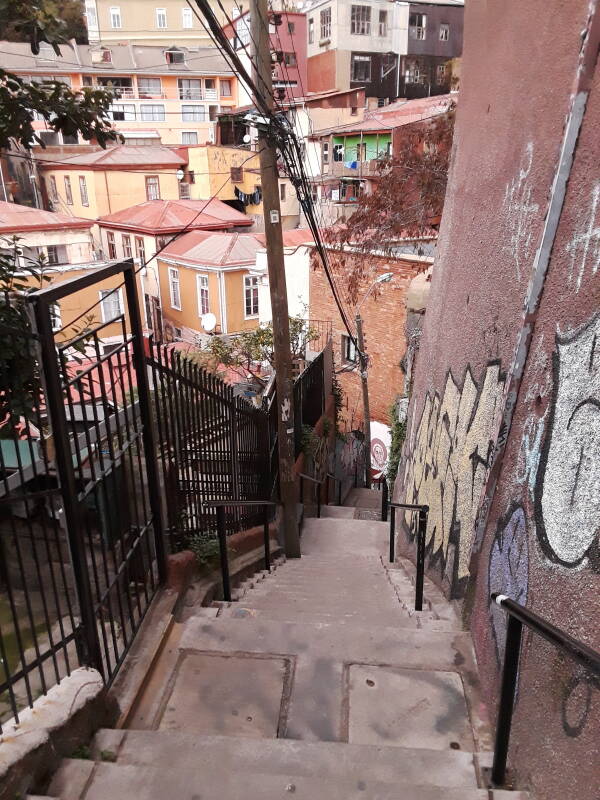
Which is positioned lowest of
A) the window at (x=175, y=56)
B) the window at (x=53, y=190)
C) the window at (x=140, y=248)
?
the window at (x=140, y=248)

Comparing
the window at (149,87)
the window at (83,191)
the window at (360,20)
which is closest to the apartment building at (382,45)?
the window at (360,20)

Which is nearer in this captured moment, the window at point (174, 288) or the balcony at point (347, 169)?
the balcony at point (347, 169)

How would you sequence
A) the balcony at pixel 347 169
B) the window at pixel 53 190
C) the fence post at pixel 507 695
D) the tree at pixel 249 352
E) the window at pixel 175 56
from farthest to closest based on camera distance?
the window at pixel 175 56 < the window at pixel 53 190 < the balcony at pixel 347 169 < the tree at pixel 249 352 < the fence post at pixel 507 695

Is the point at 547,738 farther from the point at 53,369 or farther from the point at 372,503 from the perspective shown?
the point at 372,503

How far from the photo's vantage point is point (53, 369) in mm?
2584

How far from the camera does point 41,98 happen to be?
12.8ft

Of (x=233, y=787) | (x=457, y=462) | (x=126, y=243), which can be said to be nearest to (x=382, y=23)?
(x=126, y=243)

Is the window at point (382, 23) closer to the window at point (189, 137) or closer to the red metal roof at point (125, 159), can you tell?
the window at point (189, 137)

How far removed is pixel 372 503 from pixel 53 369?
15.6m

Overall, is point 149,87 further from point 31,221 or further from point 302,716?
point 302,716

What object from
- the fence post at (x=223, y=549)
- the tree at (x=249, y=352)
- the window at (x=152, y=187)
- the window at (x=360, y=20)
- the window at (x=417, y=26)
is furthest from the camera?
the window at (x=417, y=26)

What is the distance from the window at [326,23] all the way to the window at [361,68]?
252 centimetres

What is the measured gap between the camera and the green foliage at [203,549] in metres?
4.79

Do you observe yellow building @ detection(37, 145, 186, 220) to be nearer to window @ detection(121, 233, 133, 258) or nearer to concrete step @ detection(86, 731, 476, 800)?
window @ detection(121, 233, 133, 258)
